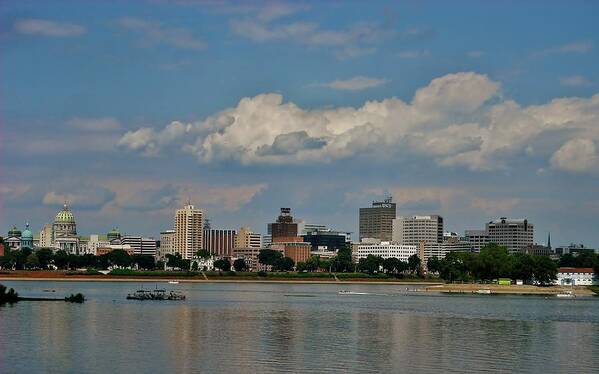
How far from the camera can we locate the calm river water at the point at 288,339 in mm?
71250

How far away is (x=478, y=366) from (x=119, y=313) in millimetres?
58885

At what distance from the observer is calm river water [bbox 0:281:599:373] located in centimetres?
7125

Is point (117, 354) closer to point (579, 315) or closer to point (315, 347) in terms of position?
point (315, 347)

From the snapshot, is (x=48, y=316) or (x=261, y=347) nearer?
(x=261, y=347)

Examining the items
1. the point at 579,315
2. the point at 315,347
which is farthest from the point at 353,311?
the point at 315,347

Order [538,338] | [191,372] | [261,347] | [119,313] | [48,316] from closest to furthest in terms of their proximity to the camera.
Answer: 1. [191,372]
2. [261,347]
3. [538,338]
4. [48,316]
5. [119,313]

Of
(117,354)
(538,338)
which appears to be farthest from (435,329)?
(117,354)

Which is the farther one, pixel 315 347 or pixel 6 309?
pixel 6 309

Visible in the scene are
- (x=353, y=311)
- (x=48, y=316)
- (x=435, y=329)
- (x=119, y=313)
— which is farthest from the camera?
(x=353, y=311)

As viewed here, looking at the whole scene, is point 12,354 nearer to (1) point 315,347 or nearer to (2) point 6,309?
(1) point 315,347

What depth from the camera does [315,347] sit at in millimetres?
82500

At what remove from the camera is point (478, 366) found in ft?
236

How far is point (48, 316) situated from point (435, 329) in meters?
41.9

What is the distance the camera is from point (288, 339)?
293ft
